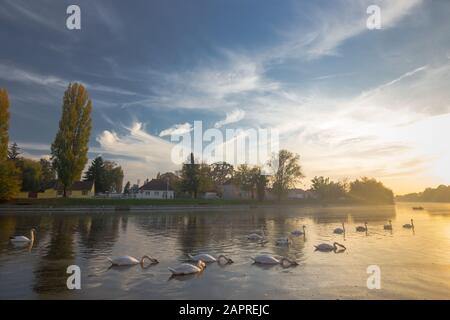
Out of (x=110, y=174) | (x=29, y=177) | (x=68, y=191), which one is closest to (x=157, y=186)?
(x=110, y=174)

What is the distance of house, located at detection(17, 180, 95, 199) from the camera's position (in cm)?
8206

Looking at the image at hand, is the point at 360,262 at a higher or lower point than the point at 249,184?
lower

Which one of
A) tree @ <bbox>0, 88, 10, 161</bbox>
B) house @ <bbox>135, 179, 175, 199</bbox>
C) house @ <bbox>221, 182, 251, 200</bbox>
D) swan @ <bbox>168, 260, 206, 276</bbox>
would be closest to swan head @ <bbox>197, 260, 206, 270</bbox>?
swan @ <bbox>168, 260, 206, 276</bbox>

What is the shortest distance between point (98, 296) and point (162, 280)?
298 centimetres

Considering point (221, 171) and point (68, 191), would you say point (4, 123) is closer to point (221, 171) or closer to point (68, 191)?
point (68, 191)

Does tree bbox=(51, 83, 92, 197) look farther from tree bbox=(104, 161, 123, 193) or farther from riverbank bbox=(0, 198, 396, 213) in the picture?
tree bbox=(104, 161, 123, 193)

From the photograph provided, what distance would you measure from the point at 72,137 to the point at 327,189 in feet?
336

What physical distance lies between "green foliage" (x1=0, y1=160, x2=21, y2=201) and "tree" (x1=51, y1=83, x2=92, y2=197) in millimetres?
7843

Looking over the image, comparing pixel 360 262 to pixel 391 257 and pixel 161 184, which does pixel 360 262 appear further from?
pixel 161 184

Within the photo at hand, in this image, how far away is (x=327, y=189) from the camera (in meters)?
134

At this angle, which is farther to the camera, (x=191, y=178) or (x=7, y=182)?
(x=191, y=178)

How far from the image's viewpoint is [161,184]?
112250 millimetres
